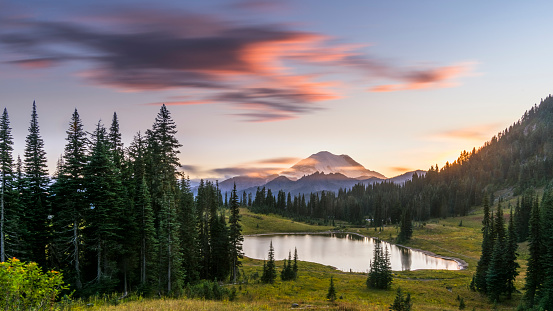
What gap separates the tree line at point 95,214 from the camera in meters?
35.9

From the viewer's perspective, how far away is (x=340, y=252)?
348ft

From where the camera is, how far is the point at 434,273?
7119 cm

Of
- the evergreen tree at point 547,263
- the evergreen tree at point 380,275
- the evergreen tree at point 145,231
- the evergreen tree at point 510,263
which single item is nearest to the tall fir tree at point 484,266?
the evergreen tree at point 510,263

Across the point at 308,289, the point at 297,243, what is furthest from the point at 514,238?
the point at 297,243

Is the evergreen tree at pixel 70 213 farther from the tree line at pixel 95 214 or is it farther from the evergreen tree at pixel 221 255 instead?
the evergreen tree at pixel 221 255

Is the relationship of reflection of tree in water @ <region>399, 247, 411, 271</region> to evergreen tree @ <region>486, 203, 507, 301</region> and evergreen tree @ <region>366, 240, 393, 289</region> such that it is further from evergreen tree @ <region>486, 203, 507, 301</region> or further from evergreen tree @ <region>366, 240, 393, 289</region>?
evergreen tree @ <region>486, 203, 507, 301</region>

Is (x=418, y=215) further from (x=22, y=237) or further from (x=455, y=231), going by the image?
(x=22, y=237)

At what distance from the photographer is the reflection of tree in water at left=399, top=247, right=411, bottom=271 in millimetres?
84000

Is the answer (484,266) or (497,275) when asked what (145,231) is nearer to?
(497,275)

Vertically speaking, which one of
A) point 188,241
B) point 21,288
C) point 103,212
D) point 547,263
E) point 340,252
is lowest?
point 340,252

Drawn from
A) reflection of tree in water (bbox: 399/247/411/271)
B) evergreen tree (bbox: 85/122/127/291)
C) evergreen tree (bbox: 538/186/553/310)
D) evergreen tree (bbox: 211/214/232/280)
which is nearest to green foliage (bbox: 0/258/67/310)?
evergreen tree (bbox: 85/122/127/291)

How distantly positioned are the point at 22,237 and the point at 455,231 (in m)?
152

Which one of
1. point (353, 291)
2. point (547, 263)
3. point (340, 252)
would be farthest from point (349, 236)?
point (547, 263)

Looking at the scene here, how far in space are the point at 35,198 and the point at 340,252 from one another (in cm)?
9084
